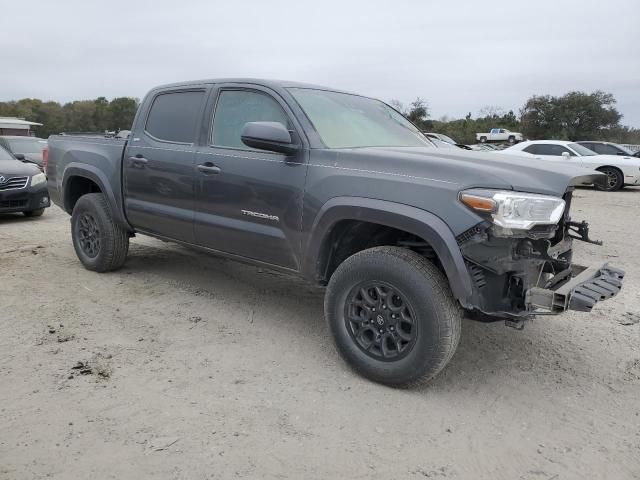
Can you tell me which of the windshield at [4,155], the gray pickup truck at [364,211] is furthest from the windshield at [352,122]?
the windshield at [4,155]

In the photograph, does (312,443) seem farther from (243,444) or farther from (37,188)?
(37,188)

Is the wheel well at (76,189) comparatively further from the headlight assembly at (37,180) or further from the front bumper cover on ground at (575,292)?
the front bumper cover on ground at (575,292)

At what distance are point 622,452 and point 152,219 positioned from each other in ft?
12.6

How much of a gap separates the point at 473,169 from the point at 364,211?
2.20 ft

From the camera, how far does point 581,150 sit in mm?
15906

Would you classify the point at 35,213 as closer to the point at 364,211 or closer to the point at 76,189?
the point at 76,189

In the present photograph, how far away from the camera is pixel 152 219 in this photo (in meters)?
4.78

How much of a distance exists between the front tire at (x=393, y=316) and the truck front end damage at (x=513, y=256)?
230mm

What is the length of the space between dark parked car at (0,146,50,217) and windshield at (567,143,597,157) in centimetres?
1382

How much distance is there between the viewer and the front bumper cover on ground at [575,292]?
2.80 meters

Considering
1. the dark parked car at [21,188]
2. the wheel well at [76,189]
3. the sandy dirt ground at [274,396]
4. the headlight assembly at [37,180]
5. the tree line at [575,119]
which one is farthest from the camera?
the tree line at [575,119]

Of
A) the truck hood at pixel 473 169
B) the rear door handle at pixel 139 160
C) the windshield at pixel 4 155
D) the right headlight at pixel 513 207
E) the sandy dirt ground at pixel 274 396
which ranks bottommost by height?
the sandy dirt ground at pixel 274 396

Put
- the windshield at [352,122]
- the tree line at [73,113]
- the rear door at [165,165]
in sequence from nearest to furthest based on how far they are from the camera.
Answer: the windshield at [352,122] → the rear door at [165,165] → the tree line at [73,113]

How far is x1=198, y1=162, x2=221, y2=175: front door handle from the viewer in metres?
4.10
